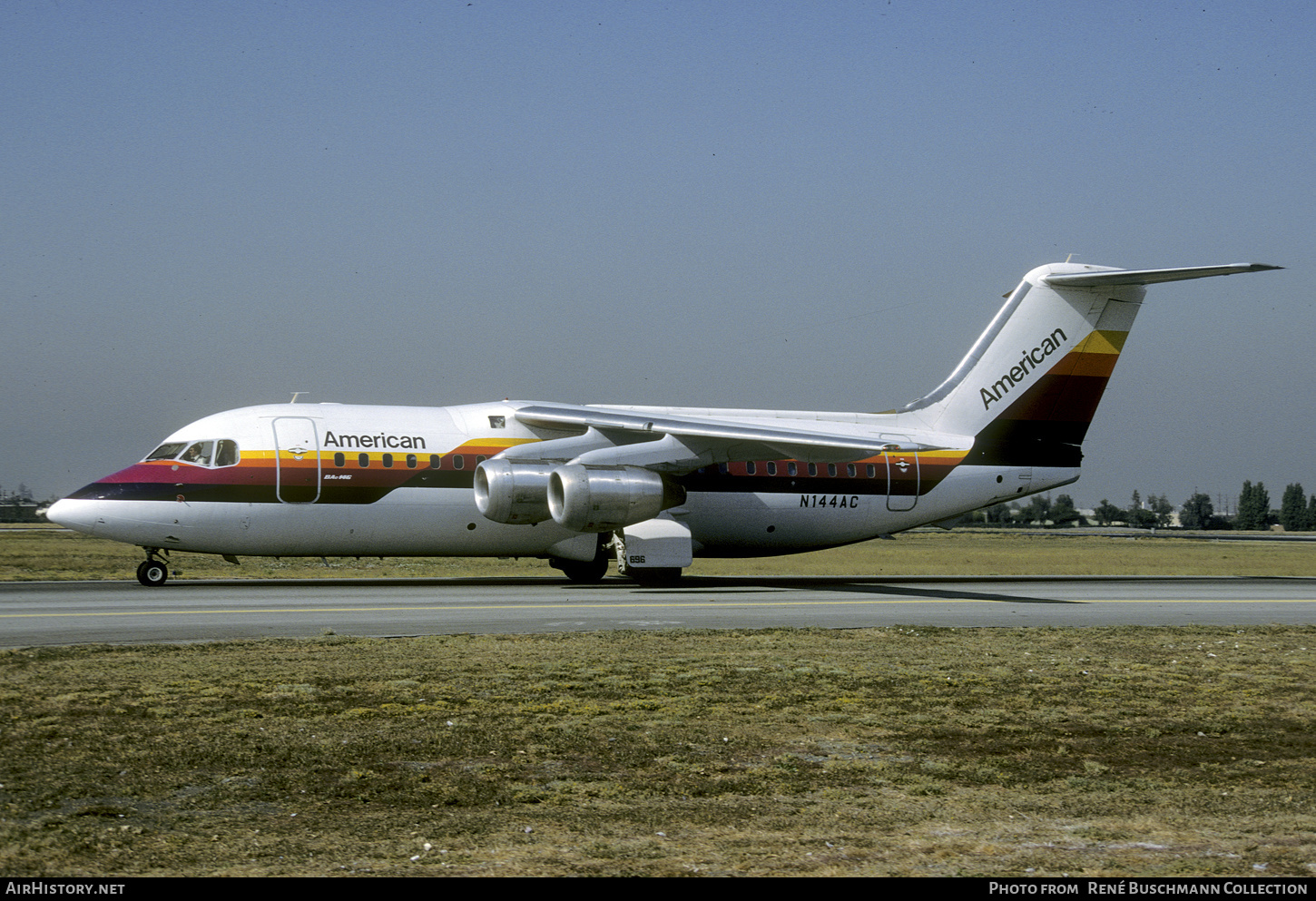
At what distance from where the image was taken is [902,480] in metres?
25.8

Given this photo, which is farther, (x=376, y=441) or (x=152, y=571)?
(x=376, y=441)

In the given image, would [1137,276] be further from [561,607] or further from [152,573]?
[152,573]

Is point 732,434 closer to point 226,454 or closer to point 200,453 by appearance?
point 226,454

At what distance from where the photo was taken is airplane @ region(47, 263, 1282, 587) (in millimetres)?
21250

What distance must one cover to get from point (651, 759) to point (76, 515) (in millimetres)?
16834

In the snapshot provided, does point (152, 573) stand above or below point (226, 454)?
below

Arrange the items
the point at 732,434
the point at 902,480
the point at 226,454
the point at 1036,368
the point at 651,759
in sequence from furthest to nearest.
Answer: the point at 1036,368, the point at 902,480, the point at 732,434, the point at 226,454, the point at 651,759

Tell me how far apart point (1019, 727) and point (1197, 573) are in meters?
26.6

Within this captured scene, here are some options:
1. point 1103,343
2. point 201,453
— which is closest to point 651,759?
point 201,453

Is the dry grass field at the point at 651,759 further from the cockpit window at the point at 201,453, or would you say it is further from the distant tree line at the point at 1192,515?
the distant tree line at the point at 1192,515

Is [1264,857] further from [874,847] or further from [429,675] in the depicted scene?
[429,675]

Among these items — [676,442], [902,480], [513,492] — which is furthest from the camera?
[902,480]

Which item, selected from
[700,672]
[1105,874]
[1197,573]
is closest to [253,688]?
[700,672]

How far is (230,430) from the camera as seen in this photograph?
21609 mm
